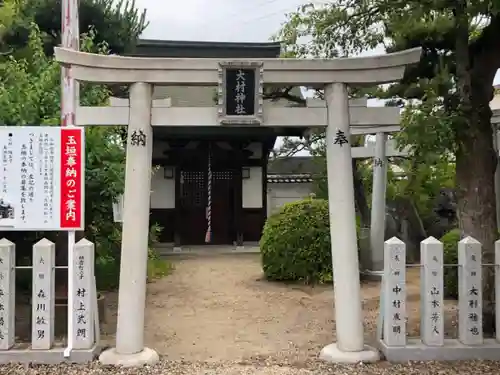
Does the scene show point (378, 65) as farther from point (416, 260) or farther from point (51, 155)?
point (416, 260)

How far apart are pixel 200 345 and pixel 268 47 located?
15178 millimetres

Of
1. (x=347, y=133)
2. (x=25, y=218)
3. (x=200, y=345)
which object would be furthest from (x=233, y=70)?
(x=200, y=345)

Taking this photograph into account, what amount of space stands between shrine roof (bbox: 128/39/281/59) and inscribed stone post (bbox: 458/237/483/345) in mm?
15281

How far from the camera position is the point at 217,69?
5531 millimetres

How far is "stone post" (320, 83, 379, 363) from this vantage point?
5480mm

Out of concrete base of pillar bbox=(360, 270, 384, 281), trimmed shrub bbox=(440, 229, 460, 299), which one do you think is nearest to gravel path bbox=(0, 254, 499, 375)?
concrete base of pillar bbox=(360, 270, 384, 281)

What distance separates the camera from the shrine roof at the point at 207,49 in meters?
19.8

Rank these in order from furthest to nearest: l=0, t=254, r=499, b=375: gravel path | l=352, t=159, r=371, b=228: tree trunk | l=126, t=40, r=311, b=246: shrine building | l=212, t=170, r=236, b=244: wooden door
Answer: l=212, t=170, r=236, b=244: wooden door
l=126, t=40, r=311, b=246: shrine building
l=352, t=159, r=371, b=228: tree trunk
l=0, t=254, r=499, b=375: gravel path

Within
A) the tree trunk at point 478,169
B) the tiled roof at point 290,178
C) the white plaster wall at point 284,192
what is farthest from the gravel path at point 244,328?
the tiled roof at point 290,178

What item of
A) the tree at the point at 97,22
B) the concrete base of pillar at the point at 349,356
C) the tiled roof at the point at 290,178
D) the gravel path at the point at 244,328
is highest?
the tree at the point at 97,22

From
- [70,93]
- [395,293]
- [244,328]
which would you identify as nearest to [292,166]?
[244,328]

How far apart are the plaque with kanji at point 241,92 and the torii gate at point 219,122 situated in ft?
0.07

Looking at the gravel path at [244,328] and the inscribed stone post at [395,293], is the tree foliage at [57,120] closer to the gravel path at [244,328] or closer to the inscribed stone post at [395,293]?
the gravel path at [244,328]

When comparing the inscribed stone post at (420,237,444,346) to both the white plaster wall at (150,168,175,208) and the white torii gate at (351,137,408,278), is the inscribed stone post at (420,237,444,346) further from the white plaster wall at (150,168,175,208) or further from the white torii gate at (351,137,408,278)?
the white plaster wall at (150,168,175,208)
